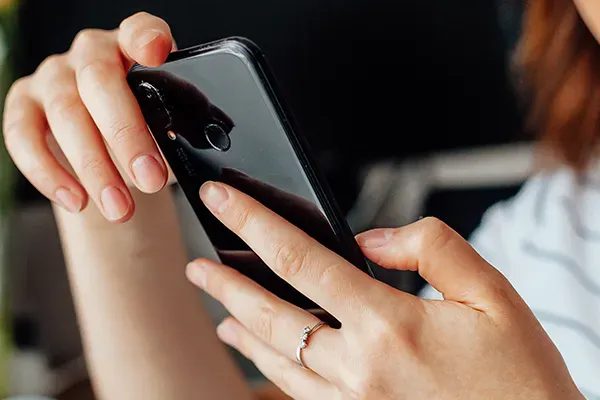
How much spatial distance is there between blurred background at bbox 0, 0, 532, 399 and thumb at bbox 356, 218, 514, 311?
2.40 ft

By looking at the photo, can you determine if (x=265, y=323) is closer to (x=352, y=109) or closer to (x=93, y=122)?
(x=93, y=122)

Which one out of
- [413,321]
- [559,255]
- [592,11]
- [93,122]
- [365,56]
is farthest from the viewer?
[365,56]

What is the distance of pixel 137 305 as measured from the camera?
0.63 metres

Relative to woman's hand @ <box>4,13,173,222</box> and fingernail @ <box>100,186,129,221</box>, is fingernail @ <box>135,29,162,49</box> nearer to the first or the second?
woman's hand @ <box>4,13,173,222</box>

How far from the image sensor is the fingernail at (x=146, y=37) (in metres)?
0.45

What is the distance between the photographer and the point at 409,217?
1.32m

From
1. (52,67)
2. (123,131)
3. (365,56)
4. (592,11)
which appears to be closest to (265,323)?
(123,131)

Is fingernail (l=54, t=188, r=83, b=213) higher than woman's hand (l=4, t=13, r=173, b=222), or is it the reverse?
woman's hand (l=4, t=13, r=173, b=222)

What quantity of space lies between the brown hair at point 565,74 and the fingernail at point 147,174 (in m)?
0.56

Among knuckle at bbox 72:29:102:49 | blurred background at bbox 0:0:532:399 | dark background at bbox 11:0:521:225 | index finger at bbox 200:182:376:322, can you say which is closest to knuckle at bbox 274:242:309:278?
index finger at bbox 200:182:376:322

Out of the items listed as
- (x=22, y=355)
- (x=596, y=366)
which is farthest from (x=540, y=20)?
(x=22, y=355)

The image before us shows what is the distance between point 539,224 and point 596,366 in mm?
185

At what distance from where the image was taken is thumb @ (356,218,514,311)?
0.41 metres

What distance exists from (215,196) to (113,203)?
76mm
